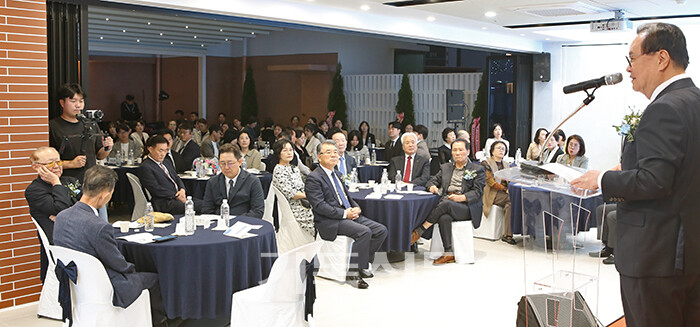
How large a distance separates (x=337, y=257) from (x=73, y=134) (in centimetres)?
265

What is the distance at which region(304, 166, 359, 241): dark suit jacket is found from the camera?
6.37 m

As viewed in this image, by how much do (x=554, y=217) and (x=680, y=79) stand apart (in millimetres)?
1200

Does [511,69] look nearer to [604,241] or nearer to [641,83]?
[604,241]

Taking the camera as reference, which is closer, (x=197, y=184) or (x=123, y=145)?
(x=197, y=184)

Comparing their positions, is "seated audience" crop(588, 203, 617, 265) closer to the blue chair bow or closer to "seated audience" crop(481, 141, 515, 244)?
"seated audience" crop(481, 141, 515, 244)

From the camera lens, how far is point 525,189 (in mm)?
3816

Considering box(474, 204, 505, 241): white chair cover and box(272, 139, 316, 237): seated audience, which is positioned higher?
box(272, 139, 316, 237): seated audience

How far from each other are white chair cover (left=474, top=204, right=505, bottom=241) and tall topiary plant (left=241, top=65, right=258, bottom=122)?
1112 cm

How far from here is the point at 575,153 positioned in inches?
341

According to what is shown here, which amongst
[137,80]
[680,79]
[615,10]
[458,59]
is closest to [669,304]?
[680,79]

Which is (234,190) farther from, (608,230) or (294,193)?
(608,230)

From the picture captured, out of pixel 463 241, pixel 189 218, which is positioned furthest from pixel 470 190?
pixel 189 218

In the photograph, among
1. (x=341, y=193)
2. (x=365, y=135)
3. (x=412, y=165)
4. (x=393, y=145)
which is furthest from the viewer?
(x=365, y=135)

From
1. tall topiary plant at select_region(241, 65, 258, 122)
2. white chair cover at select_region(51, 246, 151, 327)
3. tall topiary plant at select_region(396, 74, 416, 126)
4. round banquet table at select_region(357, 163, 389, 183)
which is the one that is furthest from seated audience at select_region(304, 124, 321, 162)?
white chair cover at select_region(51, 246, 151, 327)
